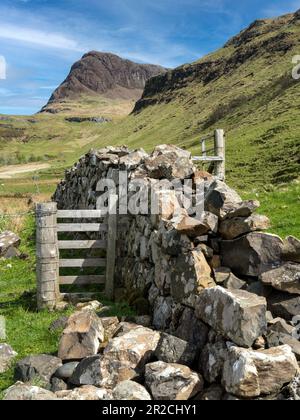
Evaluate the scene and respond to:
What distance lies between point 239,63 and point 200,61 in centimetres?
3449

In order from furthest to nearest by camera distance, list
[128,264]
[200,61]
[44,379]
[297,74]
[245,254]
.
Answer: [200,61] < [297,74] < [128,264] < [245,254] < [44,379]

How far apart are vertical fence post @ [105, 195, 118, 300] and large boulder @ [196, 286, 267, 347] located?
396 cm

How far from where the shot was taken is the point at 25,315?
27.2ft

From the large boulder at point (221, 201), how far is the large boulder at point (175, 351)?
204cm

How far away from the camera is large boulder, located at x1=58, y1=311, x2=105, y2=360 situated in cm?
599

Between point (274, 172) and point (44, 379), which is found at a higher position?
point (274, 172)

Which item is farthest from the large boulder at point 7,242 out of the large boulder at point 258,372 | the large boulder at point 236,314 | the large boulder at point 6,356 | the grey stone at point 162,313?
the large boulder at point 258,372

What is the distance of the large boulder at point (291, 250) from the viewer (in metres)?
5.69

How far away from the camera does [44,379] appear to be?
5.65m

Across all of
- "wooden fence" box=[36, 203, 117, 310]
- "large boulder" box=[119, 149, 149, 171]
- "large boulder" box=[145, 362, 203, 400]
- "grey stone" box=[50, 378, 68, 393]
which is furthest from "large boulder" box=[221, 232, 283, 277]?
"large boulder" box=[119, 149, 149, 171]
